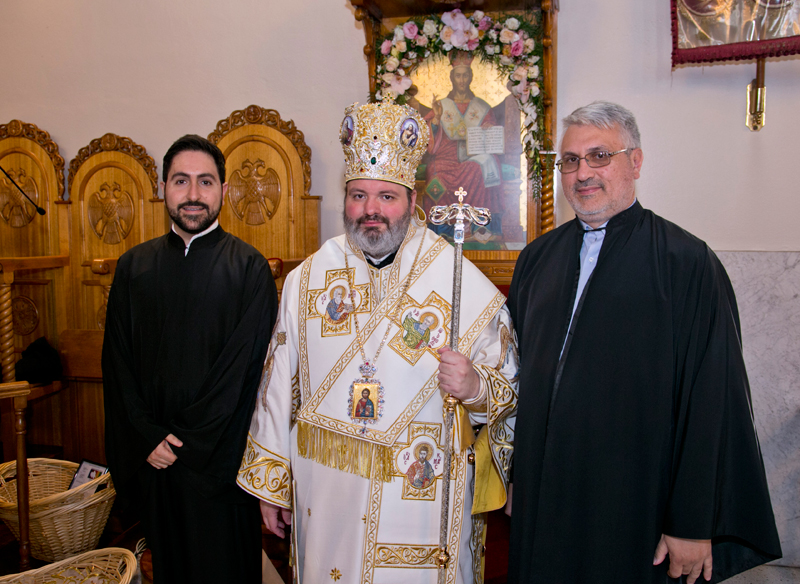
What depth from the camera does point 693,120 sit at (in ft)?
13.7

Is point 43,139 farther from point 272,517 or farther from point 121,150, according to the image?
point 272,517

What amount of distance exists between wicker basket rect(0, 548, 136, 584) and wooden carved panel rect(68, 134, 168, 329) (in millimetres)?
2608

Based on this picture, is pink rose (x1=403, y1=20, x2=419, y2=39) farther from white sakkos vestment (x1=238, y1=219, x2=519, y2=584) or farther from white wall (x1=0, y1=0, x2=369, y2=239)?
white sakkos vestment (x1=238, y1=219, x2=519, y2=584)

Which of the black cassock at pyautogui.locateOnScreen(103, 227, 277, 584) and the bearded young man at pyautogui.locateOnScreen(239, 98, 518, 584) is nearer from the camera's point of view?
the bearded young man at pyautogui.locateOnScreen(239, 98, 518, 584)

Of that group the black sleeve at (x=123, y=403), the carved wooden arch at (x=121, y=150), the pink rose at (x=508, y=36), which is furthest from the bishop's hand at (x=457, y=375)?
the carved wooden arch at (x=121, y=150)

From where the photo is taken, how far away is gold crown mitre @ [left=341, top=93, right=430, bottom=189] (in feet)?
7.64

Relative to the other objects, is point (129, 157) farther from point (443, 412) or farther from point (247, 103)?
point (443, 412)

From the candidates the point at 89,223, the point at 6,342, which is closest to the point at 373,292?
the point at 6,342

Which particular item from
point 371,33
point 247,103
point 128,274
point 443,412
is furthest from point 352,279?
point 247,103

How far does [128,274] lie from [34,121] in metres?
3.86

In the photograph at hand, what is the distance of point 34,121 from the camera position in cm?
561

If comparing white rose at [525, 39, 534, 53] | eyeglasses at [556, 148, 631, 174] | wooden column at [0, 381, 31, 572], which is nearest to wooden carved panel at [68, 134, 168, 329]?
wooden column at [0, 381, 31, 572]

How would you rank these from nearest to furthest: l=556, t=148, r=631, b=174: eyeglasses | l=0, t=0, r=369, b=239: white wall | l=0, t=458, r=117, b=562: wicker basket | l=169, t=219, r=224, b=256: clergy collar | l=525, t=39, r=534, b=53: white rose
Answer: l=556, t=148, r=631, b=174: eyeglasses
l=169, t=219, r=224, b=256: clergy collar
l=0, t=458, r=117, b=562: wicker basket
l=525, t=39, r=534, b=53: white rose
l=0, t=0, r=369, b=239: white wall

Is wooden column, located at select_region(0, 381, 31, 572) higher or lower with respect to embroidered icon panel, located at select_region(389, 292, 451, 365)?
lower
